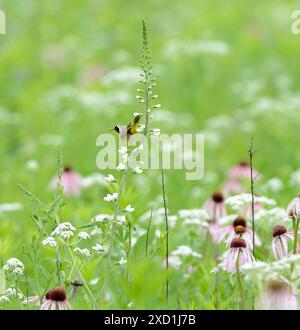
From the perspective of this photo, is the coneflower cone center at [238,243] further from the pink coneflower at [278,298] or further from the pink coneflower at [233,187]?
the pink coneflower at [233,187]

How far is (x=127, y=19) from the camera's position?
1266cm

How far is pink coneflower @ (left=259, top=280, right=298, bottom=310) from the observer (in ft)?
9.99

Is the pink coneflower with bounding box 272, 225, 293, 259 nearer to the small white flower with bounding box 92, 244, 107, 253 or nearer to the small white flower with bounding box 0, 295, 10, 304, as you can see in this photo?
the small white flower with bounding box 92, 244, 107, 253

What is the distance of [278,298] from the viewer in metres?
3.04

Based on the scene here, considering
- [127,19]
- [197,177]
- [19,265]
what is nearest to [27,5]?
[127,19]

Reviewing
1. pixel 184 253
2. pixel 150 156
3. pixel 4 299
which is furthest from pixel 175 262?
pixel 150 156

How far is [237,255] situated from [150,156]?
3.41 meters

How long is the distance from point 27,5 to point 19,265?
10.4 meters

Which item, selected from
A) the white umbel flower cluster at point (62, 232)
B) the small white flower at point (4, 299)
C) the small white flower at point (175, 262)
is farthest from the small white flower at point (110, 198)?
the small white flower at point (175, 262)

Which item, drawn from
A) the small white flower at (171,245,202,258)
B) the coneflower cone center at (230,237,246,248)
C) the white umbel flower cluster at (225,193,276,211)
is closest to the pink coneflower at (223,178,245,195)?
the white umbel flower cluster at (225,193,276,211)

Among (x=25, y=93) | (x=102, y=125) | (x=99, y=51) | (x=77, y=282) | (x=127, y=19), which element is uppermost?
(x=127, y=19)

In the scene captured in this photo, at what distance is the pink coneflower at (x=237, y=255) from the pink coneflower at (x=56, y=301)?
619mm

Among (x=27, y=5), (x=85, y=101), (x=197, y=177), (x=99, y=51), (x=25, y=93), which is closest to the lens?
(x=197, y=177)
